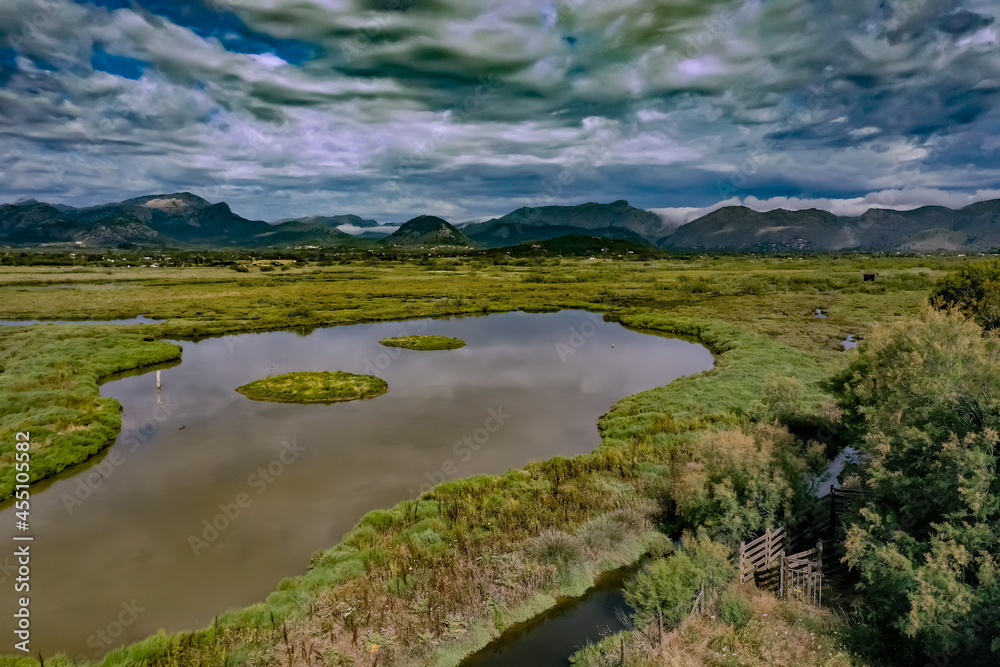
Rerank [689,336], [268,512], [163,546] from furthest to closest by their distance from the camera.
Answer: [689,336] < [268,512] < [163,546]

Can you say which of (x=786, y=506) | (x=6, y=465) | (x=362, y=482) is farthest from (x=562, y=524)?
(x=6, y=465)

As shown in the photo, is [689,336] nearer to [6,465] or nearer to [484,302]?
[484,302]

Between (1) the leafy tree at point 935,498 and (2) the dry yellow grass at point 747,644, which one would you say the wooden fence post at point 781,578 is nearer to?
(2) the dry yellow grass at point 747,644

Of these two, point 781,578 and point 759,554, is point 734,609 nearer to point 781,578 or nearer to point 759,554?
point 781,578

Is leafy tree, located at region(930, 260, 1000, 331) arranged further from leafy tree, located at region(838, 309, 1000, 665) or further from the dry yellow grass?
the dry yellow grass

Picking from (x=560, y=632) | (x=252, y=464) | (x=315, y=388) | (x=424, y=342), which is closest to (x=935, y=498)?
(x=560, y=632)

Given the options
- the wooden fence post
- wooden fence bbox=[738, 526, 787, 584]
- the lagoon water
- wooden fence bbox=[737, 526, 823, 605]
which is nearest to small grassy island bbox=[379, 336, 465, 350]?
the lagoon water
